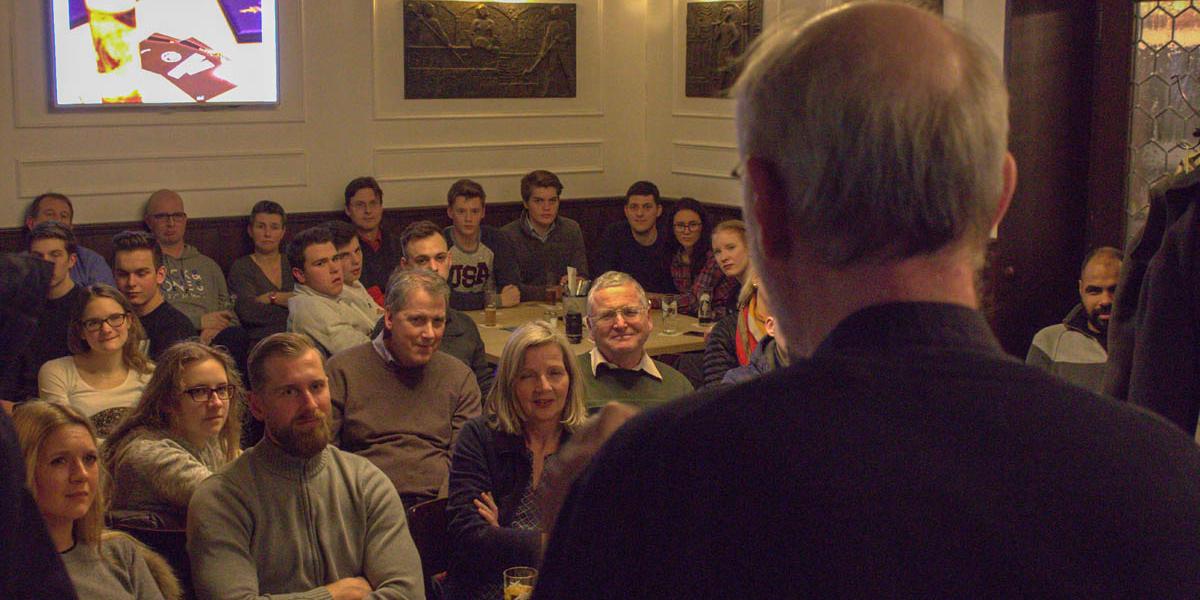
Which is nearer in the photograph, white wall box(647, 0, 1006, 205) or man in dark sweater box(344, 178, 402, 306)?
man in dark sweater box(344, 178, 402, 306)

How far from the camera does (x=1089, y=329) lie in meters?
5.02

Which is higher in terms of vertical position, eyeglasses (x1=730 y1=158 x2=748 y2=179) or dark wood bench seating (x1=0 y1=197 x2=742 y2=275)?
eyeglasses (x1=730 y1=158 x2=748 y2=179)

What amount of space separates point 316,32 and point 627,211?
2063 millimetres

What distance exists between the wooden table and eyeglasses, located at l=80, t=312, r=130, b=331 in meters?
1.41

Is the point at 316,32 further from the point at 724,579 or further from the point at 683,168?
the point at 724,579

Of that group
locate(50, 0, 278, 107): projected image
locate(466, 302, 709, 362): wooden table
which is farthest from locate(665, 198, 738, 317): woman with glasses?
locate(50, 0, 278, 107): projected image

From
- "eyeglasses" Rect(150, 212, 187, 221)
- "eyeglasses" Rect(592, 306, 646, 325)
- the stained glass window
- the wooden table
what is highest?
the stained glass window

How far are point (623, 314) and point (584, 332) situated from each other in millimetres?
1219

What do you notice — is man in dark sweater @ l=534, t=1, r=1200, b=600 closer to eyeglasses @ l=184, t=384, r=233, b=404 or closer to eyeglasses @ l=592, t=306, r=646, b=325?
eyeglasses @ l=184, t=384, r=233, b=404

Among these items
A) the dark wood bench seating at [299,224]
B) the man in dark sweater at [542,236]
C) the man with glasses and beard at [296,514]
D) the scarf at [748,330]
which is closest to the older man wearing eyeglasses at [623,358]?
the scarf at [748,330]

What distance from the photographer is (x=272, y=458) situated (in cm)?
325

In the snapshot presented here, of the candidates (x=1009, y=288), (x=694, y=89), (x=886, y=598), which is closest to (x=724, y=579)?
(x=886, y=598)

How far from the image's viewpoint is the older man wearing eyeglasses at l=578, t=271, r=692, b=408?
4535 mm

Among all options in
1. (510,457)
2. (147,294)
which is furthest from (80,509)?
(147,294)
